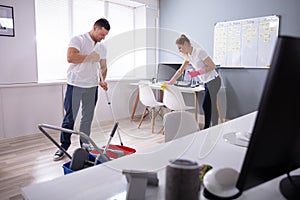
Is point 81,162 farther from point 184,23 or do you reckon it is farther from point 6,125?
point 184,23

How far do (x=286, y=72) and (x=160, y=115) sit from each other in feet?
11.9

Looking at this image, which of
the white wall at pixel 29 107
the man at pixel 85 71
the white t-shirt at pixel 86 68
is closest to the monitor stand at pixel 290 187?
the man at pixel 85 71

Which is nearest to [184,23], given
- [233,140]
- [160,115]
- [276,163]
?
[160,115]

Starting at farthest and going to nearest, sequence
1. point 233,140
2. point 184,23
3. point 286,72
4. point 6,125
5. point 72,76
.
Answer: point 184,23
point 6,125
point 72,76
point 233,140
point 286,72

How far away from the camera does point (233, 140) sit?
1.22 meters

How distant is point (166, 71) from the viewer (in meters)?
4.51

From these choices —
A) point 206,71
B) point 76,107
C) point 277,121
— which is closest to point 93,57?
point 76,107

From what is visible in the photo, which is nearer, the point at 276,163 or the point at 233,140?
the point at 276,163

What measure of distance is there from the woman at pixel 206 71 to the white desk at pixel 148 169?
167 centimetres

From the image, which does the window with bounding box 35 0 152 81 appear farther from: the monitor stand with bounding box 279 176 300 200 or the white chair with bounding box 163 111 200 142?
the monitor stand with bounding box 279 176 300 200

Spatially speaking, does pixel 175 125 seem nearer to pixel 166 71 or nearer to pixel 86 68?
pixel 86 68

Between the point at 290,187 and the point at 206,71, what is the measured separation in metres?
2.40

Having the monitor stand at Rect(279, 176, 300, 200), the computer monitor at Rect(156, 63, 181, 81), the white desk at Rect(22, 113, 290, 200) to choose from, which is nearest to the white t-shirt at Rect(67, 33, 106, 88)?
the white desk at Rect(22, 113, 290, 200)

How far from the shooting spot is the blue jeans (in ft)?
8.70
